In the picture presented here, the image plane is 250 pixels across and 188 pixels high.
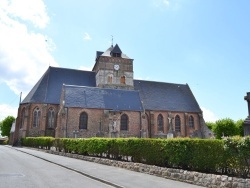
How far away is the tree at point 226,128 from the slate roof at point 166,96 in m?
8.69

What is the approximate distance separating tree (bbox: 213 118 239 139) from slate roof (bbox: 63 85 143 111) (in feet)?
73.5

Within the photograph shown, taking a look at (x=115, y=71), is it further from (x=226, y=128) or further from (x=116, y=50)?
(x=226, y=128)

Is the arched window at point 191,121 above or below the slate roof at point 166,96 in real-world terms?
below

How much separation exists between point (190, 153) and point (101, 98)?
97.4ft

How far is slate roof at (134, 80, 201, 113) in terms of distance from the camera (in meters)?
46.2

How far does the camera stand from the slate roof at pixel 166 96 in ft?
152

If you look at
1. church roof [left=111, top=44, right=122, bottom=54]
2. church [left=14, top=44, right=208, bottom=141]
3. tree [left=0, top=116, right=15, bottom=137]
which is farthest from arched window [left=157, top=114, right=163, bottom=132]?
tree [left=0, top=116, right=15, bottom=137]

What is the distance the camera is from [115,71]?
48.2 m

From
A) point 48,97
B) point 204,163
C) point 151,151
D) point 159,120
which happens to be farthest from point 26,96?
point 204,163

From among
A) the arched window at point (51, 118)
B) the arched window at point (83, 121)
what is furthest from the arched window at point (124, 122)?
→ the arched window at point (51, 118)

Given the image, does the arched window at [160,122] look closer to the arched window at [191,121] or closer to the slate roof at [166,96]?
the slate roof at [166,96]

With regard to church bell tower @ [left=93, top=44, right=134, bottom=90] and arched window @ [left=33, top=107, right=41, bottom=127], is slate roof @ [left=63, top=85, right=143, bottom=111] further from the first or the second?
arched window @ [left=33, top=107, right=41, bottom=127]

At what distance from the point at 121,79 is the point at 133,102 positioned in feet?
28.9

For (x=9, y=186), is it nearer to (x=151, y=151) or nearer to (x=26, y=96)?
(x=151, y=151)
